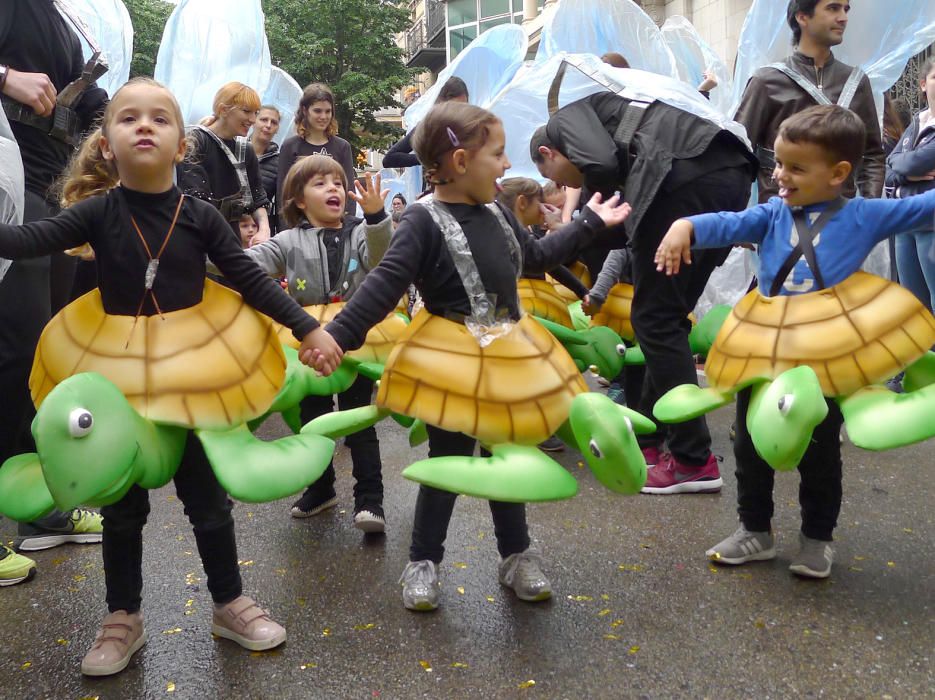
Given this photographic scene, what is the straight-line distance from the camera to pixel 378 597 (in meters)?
2.35

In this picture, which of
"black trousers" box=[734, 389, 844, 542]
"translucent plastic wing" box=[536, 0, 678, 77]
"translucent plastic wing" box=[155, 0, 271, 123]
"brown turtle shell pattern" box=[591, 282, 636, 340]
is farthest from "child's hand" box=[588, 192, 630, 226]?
"translucent plastic wing" box=[536, 0, 678, 77]

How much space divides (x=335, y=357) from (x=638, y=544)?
4.04 feet

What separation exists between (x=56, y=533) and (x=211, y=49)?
3.91 metres

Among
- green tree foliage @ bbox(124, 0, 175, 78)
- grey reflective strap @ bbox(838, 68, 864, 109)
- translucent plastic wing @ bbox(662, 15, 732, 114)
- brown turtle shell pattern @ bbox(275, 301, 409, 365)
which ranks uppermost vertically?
green tree foliage @ bbox(124, 0, 175, 78)

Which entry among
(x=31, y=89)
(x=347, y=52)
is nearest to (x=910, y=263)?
(x=31, y=89)

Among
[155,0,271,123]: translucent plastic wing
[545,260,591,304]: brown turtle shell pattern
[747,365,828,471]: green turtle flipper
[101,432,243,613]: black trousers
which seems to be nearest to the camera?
[747,365,828,471]: green turtle flipper

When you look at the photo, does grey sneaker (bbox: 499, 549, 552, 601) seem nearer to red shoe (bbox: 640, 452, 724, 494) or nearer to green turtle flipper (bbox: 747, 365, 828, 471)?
green turtle flipper (bbox: 747, 365, 828, 471)

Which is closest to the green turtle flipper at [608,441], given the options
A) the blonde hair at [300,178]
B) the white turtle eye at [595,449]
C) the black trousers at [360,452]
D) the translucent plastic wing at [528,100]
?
the white turtle eye at [595,449]

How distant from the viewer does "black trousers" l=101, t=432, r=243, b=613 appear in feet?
6.72

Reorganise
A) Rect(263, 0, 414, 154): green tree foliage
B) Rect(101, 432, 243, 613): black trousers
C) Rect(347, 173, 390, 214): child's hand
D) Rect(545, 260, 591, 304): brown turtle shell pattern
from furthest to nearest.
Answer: Rect(263, 0, 414, 154): green tree foliage → Rect(545, 260, 591, 304): brown turtle shell pattern → Rect(347, 173, 390, 214): child's hand → Rect(101, 432, 243, 613): black trousers

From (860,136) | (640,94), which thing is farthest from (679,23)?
(860,136)

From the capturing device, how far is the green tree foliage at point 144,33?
23.3 meters

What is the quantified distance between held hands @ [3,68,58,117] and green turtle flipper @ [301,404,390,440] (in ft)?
4.24

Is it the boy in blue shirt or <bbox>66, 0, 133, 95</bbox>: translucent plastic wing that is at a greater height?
<bbox>66, 0, 133, 95</bbox>: translucent plastic wing
